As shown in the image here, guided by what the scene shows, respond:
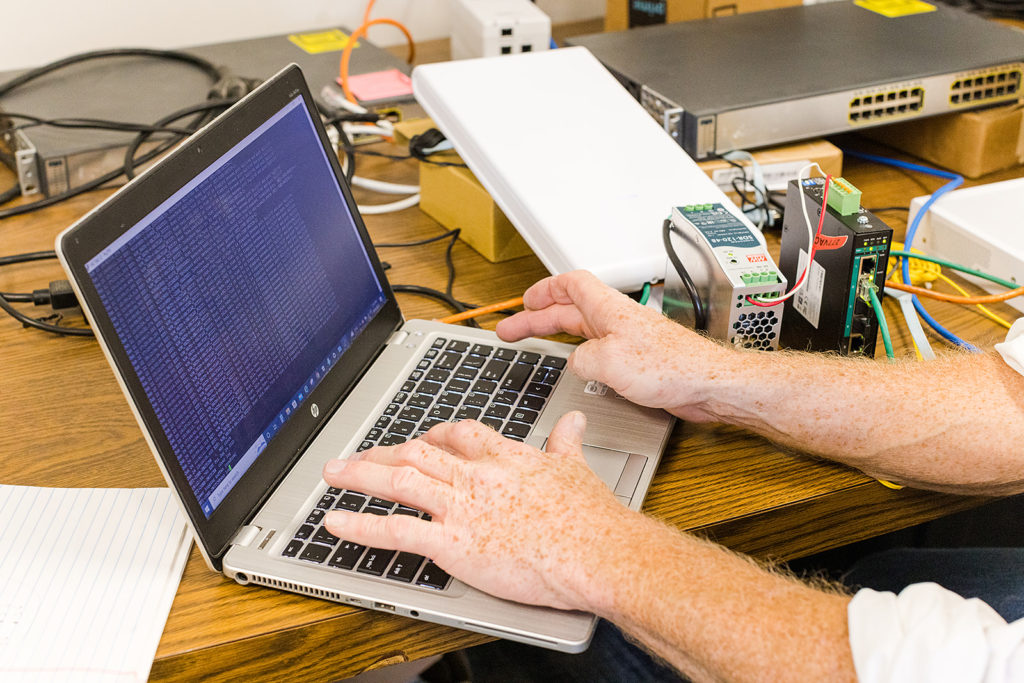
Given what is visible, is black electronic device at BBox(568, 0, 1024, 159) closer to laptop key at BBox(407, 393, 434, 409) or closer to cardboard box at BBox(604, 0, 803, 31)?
cardboard box at BBox(604, 0, 803, 31)

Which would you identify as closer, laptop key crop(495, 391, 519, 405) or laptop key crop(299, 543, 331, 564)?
laptop key crop(299, 543, 331, 564)

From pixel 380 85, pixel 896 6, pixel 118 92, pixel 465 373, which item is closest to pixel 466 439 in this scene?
pixel 465 373

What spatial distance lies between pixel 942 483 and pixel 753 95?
544mm

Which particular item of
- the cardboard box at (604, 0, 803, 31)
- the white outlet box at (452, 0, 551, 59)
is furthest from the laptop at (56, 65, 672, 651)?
the cardboard box at (604, 0, 803, 31)

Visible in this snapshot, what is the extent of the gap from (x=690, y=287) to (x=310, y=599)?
40 centimetres

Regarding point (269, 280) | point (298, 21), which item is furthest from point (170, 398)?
point (298, 21)

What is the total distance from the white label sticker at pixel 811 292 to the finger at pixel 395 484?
0.38 metres

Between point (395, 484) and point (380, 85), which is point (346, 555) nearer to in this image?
point (395, 484)

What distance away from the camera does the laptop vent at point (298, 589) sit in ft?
1.97

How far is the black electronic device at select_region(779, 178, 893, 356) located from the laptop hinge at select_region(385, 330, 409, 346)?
344 mm

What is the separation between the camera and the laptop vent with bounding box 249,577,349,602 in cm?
60

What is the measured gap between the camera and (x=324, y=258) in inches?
31.0

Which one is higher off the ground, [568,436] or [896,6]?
[896,6]

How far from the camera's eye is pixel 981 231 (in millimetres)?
962
